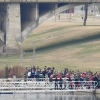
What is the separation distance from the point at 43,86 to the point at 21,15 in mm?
37614

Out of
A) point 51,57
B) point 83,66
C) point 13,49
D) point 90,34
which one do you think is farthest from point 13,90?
point 90,34

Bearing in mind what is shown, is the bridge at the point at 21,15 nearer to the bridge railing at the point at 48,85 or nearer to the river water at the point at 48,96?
the bridge railing at the point at 48,85

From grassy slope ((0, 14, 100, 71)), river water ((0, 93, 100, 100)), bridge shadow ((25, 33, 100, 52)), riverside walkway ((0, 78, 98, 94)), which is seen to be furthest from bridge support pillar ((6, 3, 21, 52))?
river water ((0, 93, 100, 100))

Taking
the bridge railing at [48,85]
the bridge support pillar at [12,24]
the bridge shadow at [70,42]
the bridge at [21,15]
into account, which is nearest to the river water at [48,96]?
Result: the bridge railing at [48,85]

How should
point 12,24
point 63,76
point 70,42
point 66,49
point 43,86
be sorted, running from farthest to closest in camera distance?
1. point 70,42
2. point 12,24
3. point 66,49
4. point 63,76
5. point 43,86

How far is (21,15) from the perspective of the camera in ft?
334

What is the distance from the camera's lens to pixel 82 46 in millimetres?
96875

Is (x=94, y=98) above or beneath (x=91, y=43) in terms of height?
beneath

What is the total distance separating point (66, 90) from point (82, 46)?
33.4 m

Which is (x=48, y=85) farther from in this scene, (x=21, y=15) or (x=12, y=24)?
(x=21, y=15)

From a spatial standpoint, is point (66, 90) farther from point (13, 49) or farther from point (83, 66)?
point (13, 49)

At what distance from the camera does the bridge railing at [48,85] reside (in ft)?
210

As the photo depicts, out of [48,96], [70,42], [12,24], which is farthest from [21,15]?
[48,96]

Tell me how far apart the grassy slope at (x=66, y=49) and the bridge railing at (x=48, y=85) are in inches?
599
